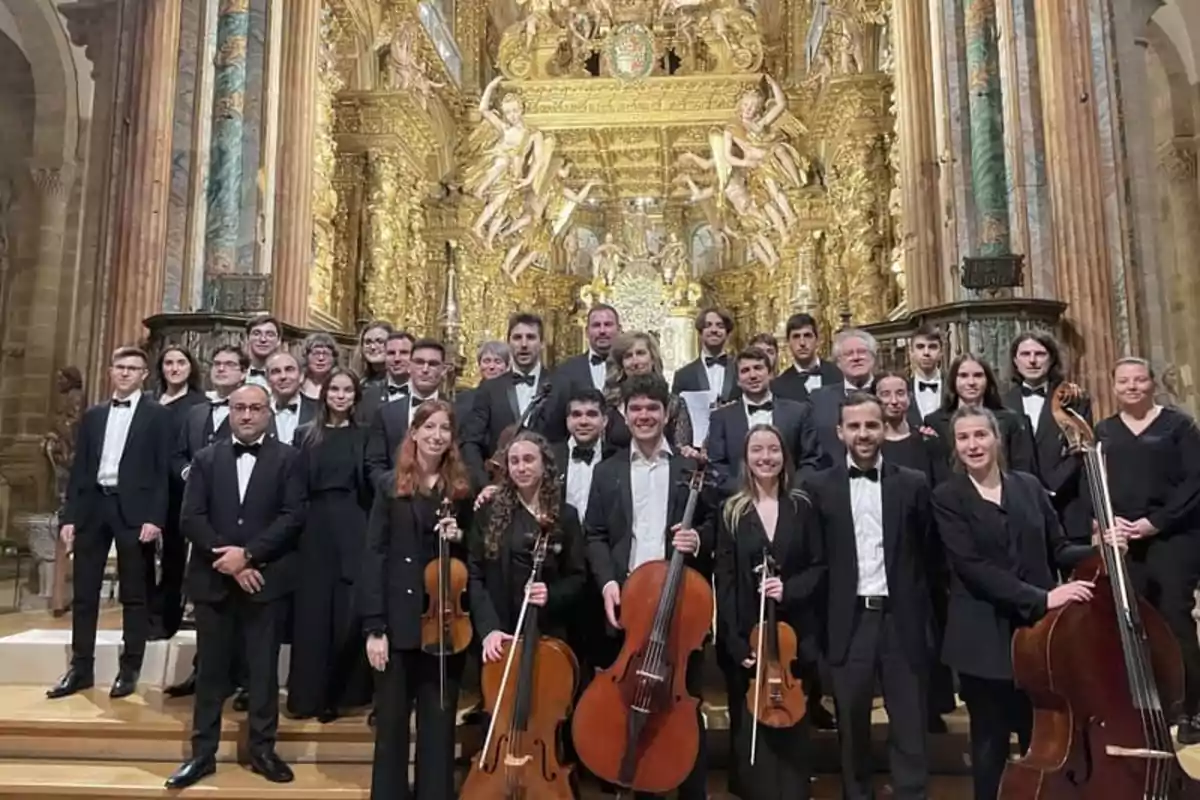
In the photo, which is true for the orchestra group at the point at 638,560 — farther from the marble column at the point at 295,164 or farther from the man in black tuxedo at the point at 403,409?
the marble column at the point at 295,164

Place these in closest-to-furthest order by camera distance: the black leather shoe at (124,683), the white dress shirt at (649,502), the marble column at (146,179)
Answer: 1. the white dress shirt at (649,502)
2. the black leather shoe at (124,683)
3. the marble column at (146,179)

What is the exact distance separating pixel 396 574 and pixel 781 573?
4.83ft

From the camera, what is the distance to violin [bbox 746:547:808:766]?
3.31 m

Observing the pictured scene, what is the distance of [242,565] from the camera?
157 inches

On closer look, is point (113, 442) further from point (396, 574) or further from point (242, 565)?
point (396, 574)

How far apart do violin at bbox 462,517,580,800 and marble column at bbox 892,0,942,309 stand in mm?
6984

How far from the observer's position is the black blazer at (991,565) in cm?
332

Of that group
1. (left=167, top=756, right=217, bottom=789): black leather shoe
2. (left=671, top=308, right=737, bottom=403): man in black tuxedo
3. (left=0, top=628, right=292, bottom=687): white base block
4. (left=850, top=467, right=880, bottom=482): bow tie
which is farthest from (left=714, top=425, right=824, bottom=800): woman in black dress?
(left=0, top=628, right=292, bottom=687): white base block

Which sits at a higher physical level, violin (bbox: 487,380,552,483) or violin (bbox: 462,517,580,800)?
violin (bbox: 487,380,552,483)

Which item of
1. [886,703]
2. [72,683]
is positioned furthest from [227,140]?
[886,703]

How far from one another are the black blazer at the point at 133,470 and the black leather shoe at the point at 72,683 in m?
0.77

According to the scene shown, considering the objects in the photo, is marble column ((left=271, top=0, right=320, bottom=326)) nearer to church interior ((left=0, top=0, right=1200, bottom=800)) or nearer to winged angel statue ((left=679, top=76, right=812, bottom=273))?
church interior ((left=0, top=0, right=1200, bottom=800))

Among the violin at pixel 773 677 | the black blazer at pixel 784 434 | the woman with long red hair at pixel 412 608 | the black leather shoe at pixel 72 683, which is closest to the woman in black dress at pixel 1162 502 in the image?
the black blazer at pixel 784 434

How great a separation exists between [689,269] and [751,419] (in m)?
18.6
